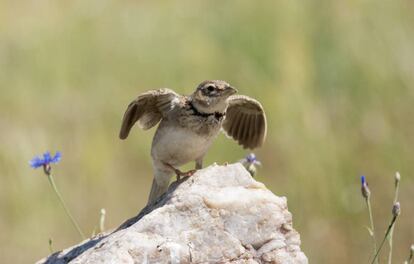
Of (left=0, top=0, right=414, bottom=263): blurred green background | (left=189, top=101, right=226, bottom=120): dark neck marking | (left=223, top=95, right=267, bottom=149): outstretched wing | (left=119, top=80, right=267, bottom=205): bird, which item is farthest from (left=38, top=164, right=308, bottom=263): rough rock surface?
(left=0, top=0, right=414, bottom=263): blurred green background

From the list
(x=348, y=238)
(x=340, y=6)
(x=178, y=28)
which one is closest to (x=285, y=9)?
(x=340, y=6)

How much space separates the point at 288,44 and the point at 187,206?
5127 mm

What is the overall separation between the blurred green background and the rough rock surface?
288 cm

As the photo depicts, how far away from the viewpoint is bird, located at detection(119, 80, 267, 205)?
21.2 feet

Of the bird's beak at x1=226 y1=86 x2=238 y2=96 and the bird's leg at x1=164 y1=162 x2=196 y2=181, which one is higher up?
the bird's beak at x1=226 y1=86 x2=238 y2=96

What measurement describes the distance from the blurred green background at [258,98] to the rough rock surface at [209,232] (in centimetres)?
288

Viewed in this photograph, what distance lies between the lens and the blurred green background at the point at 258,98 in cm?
871

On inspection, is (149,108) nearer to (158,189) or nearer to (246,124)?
(158,189)

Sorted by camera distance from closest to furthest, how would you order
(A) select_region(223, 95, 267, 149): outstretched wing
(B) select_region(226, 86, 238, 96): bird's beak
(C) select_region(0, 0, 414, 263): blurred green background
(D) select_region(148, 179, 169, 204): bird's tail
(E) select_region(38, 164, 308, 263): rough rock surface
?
(E) select_region(38, 164, 308, 263): rough rock surface → (B) select_region(226, 86, 238, 96): bird's beak → (D) select_region(148, 179, 169, 204): bird's tail → (A) select_region(223, 95, 267, 149): outstretched wing → (C) select_region(0, 0, 414, 263): blurred green background

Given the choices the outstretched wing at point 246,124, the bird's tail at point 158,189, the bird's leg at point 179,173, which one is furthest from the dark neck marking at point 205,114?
the outstretched wing at point 246,124

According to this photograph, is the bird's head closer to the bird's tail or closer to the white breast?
the white breast

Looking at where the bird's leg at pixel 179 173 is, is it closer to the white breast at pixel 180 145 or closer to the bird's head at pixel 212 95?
the white breast at pixel 180 145

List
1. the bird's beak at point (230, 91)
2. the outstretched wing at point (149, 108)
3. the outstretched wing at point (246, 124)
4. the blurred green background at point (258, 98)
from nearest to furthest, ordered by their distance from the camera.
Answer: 1. the bird's beak at point (230, 91)
2. the outstretched wing at point (149, 108)
3. the outstretched wing at point (246, 124)
4. the blurred green background at point (258, 98)

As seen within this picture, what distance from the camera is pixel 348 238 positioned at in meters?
8.50
